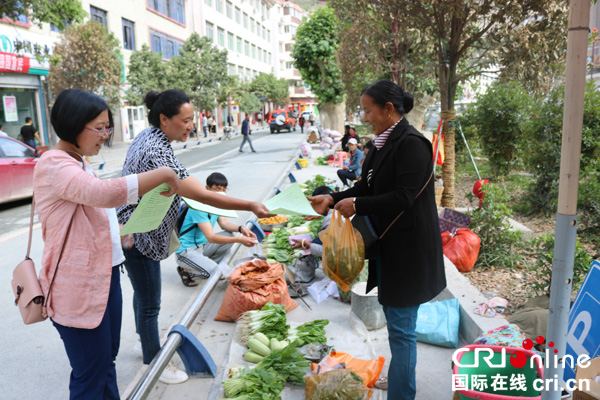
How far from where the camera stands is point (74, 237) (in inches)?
84.7

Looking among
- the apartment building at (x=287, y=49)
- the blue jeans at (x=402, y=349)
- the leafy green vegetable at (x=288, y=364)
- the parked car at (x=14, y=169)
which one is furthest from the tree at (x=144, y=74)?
the apartment building at (x=287, y=49)

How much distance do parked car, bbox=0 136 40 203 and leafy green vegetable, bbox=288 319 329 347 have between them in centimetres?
866

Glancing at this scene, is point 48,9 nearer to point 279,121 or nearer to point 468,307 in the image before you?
point 468,307

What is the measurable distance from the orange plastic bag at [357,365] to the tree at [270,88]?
5484 centimetres

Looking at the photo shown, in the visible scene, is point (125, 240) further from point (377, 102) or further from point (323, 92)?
point (323, 92)

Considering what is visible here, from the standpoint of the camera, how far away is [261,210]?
9.44ft

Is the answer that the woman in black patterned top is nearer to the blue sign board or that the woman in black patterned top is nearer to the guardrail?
the guardrail

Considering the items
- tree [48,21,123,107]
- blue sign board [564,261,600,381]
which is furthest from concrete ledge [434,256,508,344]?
tree [48,21,123,107]

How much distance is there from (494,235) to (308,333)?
2944 millimetres

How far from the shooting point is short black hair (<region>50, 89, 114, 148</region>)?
2172 mm

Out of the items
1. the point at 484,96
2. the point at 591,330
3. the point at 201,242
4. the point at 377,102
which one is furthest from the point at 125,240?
the point at 484,96

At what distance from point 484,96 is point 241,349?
903 cm

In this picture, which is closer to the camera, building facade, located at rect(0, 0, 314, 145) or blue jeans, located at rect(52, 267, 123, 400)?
blue jeans, located at rect(52, 267, 123, 400)

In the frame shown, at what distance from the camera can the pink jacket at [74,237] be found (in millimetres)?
2059
